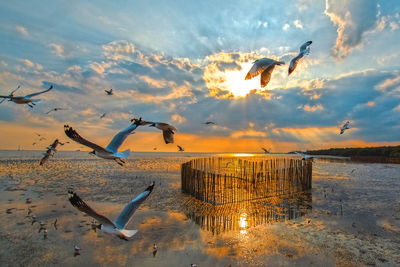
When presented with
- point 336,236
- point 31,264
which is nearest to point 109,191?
point 31,264

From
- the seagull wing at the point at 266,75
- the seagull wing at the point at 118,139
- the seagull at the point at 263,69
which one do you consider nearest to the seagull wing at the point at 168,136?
the seagull wing at the point at 118,139

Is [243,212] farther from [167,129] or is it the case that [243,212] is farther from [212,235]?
[167,129]

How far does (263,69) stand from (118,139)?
275 centimetres

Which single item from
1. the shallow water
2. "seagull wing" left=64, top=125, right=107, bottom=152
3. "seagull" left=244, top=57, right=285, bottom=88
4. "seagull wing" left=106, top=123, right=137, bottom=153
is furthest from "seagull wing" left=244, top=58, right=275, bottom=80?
the shallow water

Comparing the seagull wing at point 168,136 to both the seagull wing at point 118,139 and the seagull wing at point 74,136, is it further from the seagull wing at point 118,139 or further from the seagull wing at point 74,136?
the seagull wing at point 74,136

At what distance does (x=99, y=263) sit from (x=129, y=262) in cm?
82

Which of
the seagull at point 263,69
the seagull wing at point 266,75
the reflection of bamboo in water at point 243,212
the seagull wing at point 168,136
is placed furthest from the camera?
the reflection of bamboo in water at point 243,212

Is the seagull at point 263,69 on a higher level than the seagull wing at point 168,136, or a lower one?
higher

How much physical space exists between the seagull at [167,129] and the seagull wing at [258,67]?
5.08 feet

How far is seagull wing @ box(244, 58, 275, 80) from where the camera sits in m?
3.84

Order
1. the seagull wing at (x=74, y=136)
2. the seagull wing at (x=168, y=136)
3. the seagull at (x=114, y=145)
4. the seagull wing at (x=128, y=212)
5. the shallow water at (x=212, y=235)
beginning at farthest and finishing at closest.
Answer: the shallow water at (x=212, y=235) < the seagull wing at (x=128, y=212) < the seagull wing at (x=168, y=136) < the seagull at (x=114, y=145) < the seagull wing at (x=74, y=136)

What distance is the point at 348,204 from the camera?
13164 millimetres

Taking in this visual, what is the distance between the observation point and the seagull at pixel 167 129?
345cm

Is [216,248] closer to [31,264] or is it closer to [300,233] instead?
[300,233]
